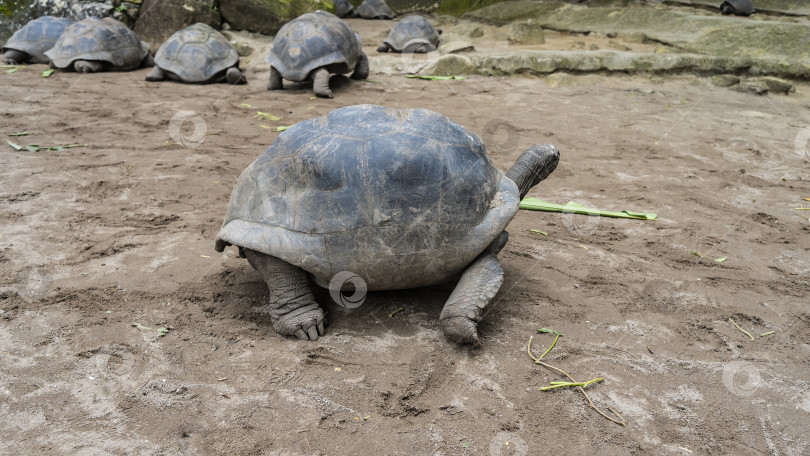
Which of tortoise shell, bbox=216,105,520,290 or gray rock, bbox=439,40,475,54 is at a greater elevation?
tortoise shell, bbox=216,105,520,290

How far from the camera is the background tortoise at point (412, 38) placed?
37.6 ft

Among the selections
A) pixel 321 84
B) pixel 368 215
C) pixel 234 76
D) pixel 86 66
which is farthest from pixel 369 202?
pixel 86 66

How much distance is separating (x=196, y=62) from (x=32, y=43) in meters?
3.28

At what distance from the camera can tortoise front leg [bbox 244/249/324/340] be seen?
9.24 ft

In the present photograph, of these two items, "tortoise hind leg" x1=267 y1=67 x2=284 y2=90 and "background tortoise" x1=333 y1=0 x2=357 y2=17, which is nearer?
"tortoise hind leg" x1=267 y1=67 x2=284 y2=90

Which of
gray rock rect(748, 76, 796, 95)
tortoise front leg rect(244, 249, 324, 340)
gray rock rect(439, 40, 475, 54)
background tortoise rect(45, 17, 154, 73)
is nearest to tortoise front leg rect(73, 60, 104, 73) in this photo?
background tortoise rect(45, 17, 154, 73)

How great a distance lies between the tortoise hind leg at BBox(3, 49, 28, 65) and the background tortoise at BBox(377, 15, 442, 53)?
6.08 m

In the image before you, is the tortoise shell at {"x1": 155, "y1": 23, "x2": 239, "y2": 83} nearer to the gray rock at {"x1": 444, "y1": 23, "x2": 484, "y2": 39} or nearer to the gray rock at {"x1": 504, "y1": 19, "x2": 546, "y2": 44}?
the gray rock at {"x1": 504, "y1": 19, "x2": 546, "y2": 44}

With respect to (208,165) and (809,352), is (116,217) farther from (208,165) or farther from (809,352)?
(809,352)

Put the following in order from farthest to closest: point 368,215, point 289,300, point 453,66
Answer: point 453,66, point 289,300, point 368,215

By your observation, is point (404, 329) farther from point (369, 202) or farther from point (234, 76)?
point (234, 76)

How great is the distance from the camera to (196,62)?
28.8 feet

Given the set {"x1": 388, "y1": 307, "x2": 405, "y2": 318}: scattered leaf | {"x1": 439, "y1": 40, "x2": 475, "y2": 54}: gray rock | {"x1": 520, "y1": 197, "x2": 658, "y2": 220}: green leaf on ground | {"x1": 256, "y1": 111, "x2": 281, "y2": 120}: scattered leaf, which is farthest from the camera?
{"x1": 439, "y1": 40, "x2": 475, "y2": 54}: gray rock

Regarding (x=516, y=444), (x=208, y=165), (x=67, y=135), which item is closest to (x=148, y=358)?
(x=516, y=444)
